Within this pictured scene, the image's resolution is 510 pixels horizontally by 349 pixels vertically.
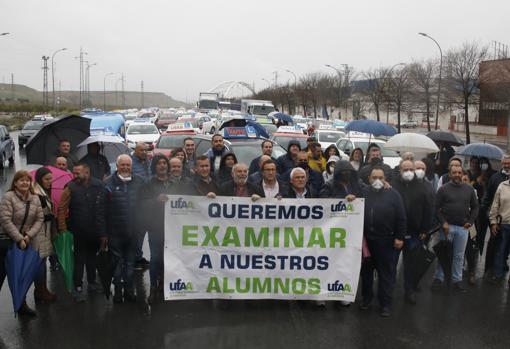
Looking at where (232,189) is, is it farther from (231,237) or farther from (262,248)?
(262,248)

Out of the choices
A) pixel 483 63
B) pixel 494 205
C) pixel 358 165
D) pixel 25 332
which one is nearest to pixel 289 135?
pixel 358 165

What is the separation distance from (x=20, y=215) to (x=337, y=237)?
11.4 feet

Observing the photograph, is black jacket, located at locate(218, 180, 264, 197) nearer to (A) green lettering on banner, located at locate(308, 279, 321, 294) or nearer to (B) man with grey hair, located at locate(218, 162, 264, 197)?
(B) man with grey hair, located at locate(218, 162, 264, 197)

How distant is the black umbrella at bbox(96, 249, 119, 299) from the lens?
6.36m

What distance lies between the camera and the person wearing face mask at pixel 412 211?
21.6 feet

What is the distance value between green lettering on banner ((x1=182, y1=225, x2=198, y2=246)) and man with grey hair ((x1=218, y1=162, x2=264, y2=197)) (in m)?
0.58

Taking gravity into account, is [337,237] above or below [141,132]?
below

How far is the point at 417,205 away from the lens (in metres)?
6.61

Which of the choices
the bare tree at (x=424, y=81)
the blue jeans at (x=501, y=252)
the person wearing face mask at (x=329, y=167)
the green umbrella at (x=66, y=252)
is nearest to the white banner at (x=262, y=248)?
the green umbrella at (x=66, y=252)

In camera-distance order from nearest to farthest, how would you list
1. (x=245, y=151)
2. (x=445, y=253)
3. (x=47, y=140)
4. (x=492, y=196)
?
1. (x=445, y=253)
2. (x=492, y=196)
3. (x=47, y=140)
4. (x=245, y=151)

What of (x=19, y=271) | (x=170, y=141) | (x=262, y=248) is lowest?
(x=19, y=271)

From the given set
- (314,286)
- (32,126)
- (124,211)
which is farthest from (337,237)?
(32,126)

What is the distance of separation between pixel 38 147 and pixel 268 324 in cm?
590

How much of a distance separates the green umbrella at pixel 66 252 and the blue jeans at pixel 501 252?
5635mm
